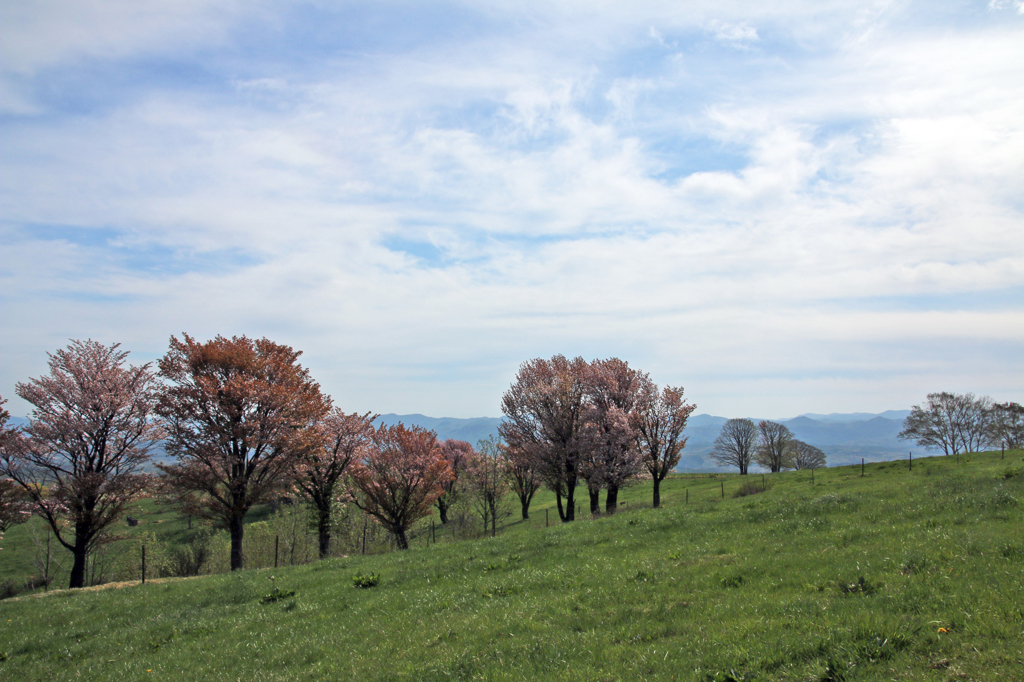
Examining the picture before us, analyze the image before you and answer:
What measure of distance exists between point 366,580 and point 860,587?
16.5m

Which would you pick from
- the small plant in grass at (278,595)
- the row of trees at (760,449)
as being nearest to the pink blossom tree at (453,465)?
the small plant in grass at (278,595)

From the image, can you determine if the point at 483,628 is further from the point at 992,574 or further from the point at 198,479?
the point at 198,479

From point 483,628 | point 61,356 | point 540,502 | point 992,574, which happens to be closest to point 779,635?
point 992,574

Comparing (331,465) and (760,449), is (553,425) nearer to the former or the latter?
(331,465)

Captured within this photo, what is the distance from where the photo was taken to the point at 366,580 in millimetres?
19578

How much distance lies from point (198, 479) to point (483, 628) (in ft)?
108

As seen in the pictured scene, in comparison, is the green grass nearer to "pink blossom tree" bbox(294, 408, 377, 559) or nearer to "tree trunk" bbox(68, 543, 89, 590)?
"tree trunk" bbox(68, 543, 89, 590)

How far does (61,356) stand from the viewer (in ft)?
125

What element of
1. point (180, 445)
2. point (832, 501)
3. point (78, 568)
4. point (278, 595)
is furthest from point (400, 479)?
point (832, 501)

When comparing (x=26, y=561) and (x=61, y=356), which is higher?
(x=61, y=356)

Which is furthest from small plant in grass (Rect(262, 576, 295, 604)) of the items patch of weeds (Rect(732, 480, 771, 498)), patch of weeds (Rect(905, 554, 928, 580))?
patch of weeds (Rect(732, 480, 771, 498))

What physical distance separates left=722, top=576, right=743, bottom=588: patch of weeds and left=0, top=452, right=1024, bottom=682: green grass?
0.22 ft

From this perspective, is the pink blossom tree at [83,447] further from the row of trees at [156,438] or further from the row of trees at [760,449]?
the row of trees at [760,449]

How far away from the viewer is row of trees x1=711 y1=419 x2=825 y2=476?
122 m
